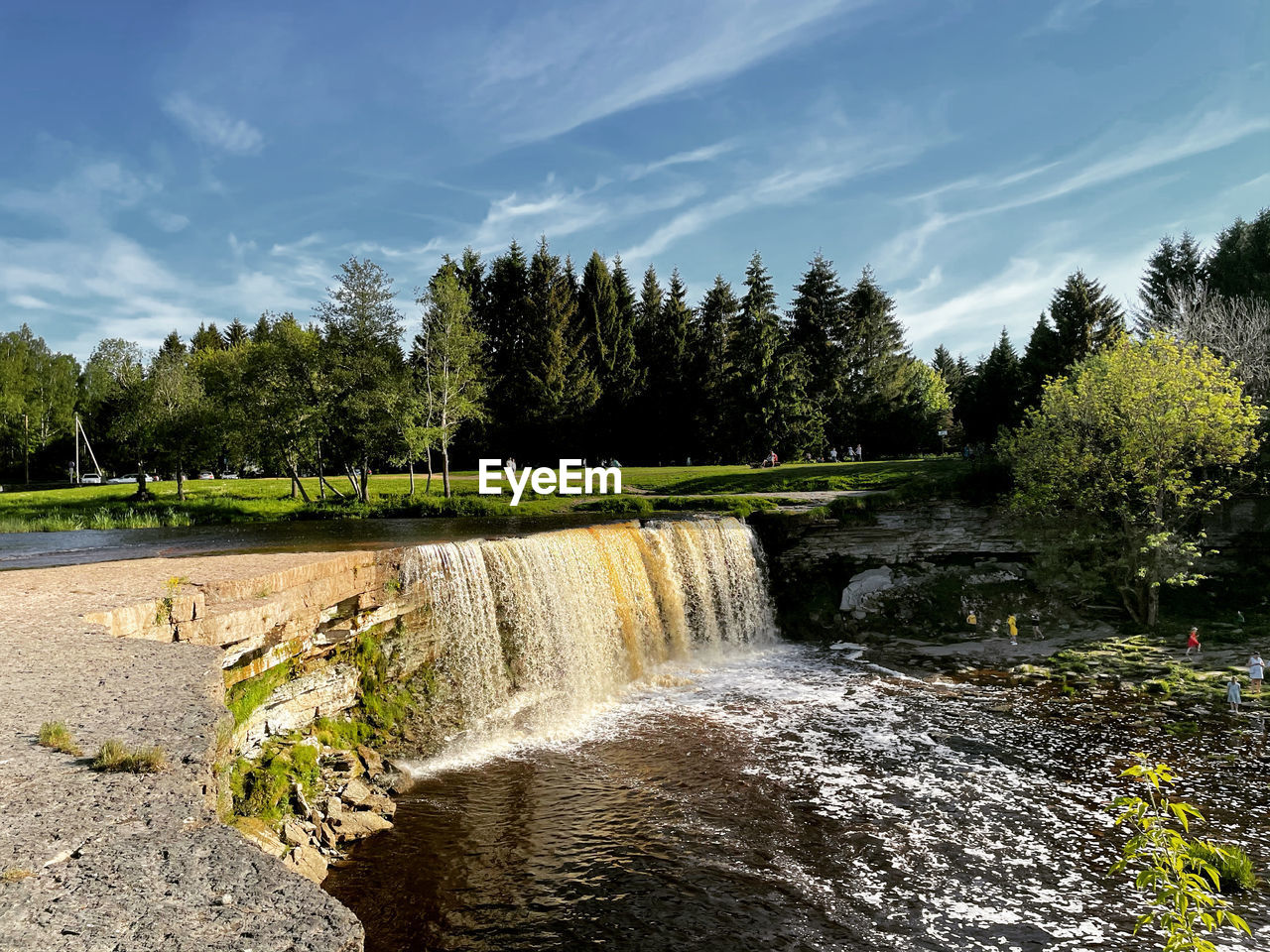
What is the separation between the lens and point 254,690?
8289 mm

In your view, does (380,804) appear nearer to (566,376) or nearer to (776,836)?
(776,836)

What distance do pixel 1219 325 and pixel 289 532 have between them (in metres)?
30.7

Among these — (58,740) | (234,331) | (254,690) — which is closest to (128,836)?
(58,740)

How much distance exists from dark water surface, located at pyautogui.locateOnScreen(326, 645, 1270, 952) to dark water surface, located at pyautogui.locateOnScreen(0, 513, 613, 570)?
6.87 m

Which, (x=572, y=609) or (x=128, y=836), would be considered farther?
(x=572, y=609)

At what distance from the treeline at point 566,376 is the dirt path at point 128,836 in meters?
24.5

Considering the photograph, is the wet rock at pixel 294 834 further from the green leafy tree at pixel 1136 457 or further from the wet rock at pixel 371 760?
the green leafy tree at pixel 1136 457

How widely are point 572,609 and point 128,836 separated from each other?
10246 millimetres

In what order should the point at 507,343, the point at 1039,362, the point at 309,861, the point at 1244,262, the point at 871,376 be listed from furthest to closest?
1. the point at 507,343
2. the point at 871,376
3. the point at 1039,362
4. the point at 1244,262
5. the point at 309,861

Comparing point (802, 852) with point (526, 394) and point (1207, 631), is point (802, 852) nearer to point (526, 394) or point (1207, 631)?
point (1207, 631)

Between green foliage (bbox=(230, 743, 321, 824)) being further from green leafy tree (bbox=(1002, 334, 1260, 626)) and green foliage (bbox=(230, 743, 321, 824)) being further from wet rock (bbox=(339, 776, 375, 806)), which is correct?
green leafy tree (bbox=(1002, 334, 1260, 626))

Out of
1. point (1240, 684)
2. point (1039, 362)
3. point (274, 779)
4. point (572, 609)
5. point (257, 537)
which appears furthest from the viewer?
point (1039, 362)

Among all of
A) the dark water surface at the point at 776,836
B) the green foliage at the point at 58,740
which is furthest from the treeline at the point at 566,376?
the green foliage at the point at 58,740

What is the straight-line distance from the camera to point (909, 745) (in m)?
10.7
